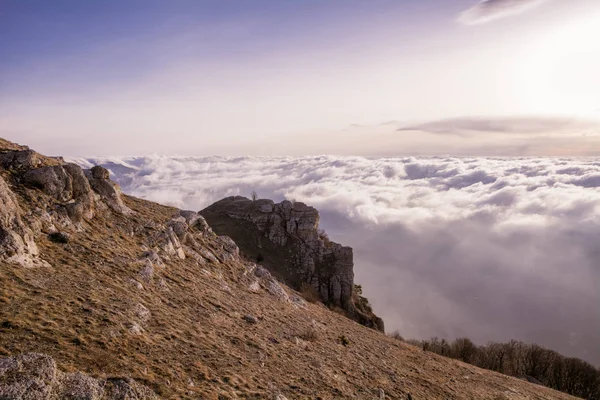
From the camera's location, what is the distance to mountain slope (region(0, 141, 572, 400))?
40.4 feet

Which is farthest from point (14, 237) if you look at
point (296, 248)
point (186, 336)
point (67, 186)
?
point (296, 248)

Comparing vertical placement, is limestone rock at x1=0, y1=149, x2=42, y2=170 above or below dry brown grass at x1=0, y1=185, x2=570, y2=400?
above

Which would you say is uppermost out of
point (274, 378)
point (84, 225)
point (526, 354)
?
point (84, 225)

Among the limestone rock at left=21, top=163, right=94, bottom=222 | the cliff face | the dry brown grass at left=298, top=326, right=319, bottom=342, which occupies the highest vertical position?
the limestone rock at left=21, top=163, right=94, bottom=222

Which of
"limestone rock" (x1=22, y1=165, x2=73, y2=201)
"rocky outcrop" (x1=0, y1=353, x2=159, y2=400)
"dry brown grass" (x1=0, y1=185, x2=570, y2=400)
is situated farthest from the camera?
"limestone rock" (x1=22, y1=165, x2=73, y2=201)

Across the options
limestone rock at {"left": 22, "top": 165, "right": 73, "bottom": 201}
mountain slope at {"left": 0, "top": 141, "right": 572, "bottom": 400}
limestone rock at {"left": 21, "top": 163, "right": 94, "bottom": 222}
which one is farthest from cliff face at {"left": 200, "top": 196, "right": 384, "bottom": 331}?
limestone rock at {"left": 22, "top": 165, "right": 73, "bottom": 201}

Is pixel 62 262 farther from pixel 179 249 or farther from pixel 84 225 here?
pixel 179 249

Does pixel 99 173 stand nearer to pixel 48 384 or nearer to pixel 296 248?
pixel 48 384

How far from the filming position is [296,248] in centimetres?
8650

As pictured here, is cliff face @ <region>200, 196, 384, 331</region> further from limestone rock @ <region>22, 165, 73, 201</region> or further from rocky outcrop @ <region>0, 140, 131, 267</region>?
limestone rock @ <region>22, 165, 73, 201</region>

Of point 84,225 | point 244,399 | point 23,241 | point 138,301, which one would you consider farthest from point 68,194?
point 244,399

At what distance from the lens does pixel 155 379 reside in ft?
38.8

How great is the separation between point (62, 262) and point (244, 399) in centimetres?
1316

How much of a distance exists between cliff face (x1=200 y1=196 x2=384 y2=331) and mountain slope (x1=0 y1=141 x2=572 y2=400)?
1901 inches
